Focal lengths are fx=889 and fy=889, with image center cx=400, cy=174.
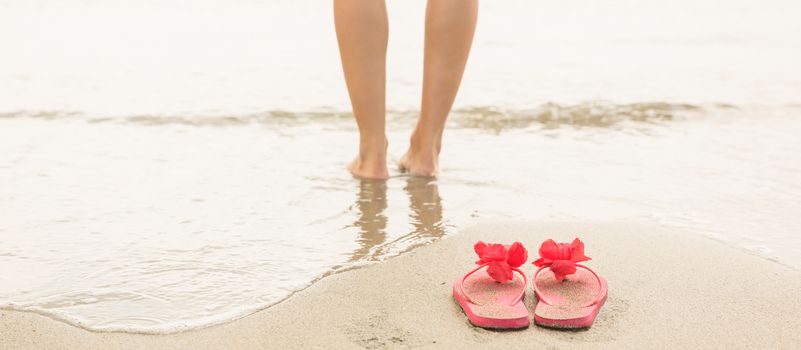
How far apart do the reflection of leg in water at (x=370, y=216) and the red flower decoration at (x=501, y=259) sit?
1.14 feet

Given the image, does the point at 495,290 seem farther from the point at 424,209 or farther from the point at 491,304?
the point at 424,209

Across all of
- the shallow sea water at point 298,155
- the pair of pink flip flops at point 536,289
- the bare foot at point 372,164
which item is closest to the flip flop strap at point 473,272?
the pair of pink flip flops at point 536,289

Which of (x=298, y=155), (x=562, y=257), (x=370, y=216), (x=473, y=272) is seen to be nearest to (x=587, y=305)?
(x=562, y=257)

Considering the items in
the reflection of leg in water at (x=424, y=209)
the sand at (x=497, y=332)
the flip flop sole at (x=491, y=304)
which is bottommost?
the reflection of leg in water at (x=424, y=209)

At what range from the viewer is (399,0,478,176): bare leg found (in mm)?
2619

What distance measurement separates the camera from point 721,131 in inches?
134

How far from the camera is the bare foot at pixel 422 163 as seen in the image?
2.73 meters

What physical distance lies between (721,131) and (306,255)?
2.04 metres

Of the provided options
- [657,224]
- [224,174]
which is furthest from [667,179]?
[224,174]

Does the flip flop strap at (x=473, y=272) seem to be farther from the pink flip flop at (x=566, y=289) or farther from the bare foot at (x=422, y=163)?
the bare foot at (x=422, y=163)

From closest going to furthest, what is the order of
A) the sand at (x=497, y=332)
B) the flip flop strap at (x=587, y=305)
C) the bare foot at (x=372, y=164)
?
the sand at (x=497, y=332)
the flip flop strap at (x=587, y=305)
the bare foot at (x=372, y=164)

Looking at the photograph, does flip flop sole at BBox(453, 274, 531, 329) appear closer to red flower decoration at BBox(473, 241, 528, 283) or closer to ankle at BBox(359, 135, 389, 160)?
red flower decoration at BBox(473, 241, 528, 283)

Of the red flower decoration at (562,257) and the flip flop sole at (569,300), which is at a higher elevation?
the red flower decoration at (562,257)

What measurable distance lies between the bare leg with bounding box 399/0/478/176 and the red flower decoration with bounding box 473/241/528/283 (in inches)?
37.9
